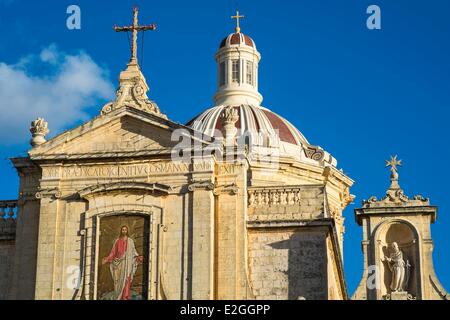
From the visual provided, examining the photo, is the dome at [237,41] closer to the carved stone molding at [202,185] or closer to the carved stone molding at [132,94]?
the carved stone molding at [132,94]

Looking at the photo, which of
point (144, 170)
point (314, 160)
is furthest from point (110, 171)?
point (314, 160)

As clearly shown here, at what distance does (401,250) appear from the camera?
46094mm

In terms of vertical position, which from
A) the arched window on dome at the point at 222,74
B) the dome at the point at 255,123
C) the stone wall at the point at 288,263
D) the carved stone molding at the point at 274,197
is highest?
the arched window on dome at the point at 222,74

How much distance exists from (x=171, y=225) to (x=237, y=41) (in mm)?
19827

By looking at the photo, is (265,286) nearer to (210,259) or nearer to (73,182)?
(210,259)

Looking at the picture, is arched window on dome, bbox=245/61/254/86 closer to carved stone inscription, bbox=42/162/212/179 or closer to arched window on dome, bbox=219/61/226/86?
arched window on dome, bbox=219/61/226/86

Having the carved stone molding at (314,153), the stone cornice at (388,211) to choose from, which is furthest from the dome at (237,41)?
the stone cornice at (388,211)

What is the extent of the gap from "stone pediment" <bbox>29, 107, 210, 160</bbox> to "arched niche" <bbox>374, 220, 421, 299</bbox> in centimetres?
774

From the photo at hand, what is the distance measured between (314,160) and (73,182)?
1524cm

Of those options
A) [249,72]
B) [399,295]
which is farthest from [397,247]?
[249,72]

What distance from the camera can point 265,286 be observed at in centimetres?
4338

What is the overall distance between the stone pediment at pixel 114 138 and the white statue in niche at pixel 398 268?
8.22 meters

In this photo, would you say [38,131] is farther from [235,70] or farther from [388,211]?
[235,70]

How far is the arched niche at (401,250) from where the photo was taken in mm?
45375
